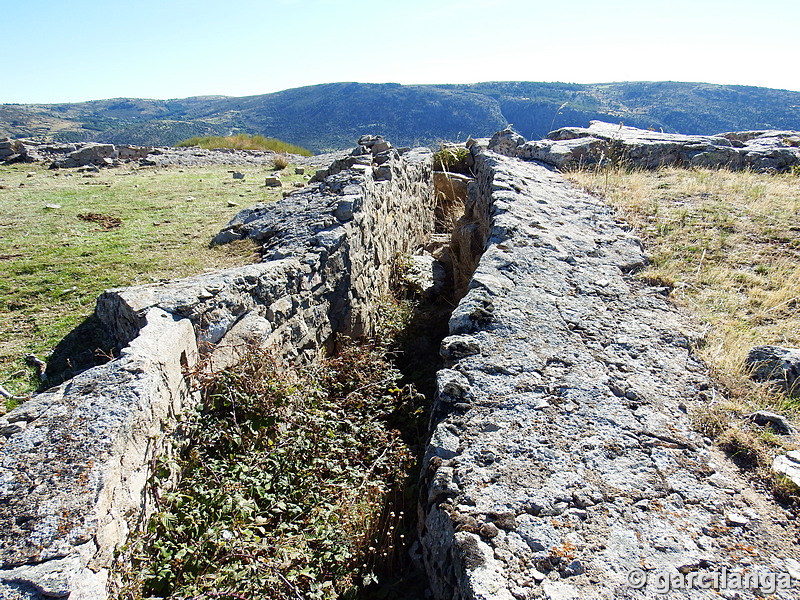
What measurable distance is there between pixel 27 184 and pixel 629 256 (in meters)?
11.4

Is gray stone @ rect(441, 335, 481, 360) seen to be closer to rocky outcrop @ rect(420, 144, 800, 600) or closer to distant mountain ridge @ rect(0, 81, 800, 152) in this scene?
rocky outcrop @ rect(420, 144, 800, 600)

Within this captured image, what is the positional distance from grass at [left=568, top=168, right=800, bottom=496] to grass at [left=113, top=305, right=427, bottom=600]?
1.90 meters

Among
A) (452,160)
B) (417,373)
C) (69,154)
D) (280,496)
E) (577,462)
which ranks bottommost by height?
(417,373)

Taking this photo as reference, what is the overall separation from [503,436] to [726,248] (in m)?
3.80

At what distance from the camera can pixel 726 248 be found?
4746 millimetres

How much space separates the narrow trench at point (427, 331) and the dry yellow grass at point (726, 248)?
6.22ft

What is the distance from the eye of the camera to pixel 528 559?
184cm

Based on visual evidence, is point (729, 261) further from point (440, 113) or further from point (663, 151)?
point (440, 113)

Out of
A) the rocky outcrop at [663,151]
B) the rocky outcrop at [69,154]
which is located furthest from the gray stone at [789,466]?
the rocky outcrop at [69,154]

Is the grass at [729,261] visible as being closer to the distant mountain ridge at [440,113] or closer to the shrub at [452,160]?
the shrub at [452,160]

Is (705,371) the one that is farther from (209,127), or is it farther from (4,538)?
(209,127)

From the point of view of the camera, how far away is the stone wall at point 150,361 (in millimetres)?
1716

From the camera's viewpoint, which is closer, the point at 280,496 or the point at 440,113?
the point at 280,496

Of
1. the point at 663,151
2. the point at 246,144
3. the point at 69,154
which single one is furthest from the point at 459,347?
the point at 246,144
